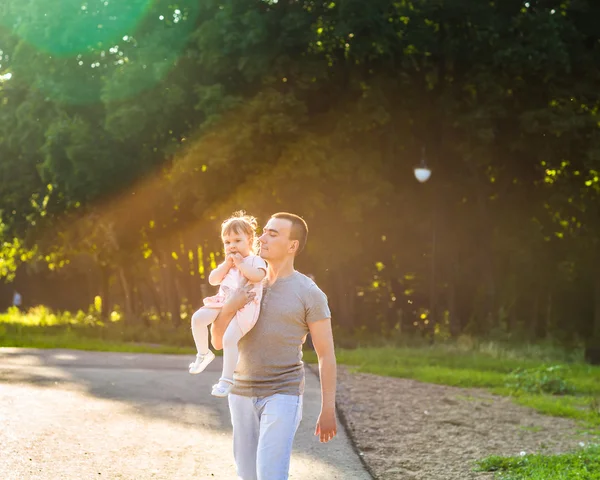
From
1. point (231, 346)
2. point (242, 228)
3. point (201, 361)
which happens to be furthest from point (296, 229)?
point (201, 361)

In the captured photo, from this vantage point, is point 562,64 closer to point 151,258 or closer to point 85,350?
point 85,350

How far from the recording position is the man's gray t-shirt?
5906mm

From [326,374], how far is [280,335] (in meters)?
0.32

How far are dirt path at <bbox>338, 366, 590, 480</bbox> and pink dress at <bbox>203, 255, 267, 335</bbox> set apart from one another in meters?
3.85

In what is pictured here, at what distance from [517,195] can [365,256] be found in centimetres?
463

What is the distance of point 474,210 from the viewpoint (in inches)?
1216

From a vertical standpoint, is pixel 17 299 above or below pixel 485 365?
above

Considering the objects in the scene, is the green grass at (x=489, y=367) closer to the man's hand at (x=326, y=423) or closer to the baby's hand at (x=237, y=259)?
the man's hand at (x=326, y=423)

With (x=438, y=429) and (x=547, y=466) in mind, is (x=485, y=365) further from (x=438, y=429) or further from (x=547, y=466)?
(x=547, y=466)

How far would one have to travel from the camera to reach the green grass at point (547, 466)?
937 centimetres

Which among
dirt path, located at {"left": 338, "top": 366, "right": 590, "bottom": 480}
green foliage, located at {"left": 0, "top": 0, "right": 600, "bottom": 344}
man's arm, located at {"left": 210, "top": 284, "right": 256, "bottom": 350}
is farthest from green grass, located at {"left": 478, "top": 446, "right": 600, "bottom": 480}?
green foliage, located at {"left": 0, "top": 0, "right": 600, "bottom": 344}

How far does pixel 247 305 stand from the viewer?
233 inches

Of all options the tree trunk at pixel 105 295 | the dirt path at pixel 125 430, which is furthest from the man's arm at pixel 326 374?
the tree trunk at pixel 105 295

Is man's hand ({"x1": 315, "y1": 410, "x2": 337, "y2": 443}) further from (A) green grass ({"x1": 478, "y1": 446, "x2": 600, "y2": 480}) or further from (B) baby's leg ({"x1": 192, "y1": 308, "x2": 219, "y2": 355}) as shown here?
(A) green grass ({"x1": 478, "y1": 446, "x2": 600, "y2": 480})
